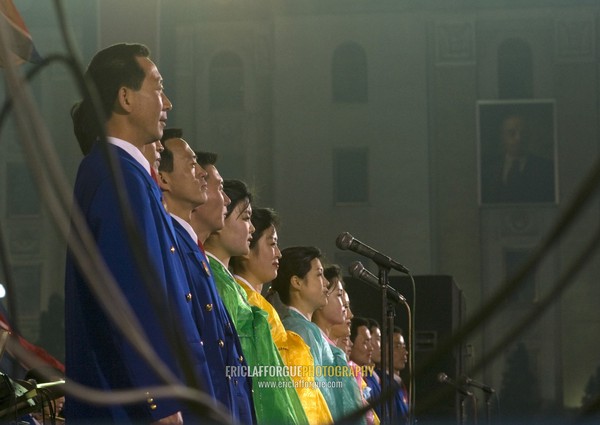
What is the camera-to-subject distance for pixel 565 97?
55.9 feet

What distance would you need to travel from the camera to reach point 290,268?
3469mm

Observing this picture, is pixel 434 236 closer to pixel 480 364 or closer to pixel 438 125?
pixel 438 125

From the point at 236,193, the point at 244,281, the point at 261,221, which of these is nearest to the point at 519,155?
the point at 261,221

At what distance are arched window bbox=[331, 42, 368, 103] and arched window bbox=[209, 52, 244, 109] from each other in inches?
54.3

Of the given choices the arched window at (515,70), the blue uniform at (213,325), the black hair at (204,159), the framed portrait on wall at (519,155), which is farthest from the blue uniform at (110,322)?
the arched window at (515,70)

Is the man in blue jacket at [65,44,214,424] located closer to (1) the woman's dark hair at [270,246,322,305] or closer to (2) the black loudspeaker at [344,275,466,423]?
(1) the woman's dark hair at [270,246,322,305]

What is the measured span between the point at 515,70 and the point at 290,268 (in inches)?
564

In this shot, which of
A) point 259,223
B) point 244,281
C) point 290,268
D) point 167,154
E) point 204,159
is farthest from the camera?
point 290,268

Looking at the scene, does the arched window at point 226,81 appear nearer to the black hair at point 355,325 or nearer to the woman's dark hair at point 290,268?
the black hair at point 355,325

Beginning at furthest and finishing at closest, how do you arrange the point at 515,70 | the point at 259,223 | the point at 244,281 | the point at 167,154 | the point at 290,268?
1. the point at 515,70
2. the point at 290,268
3. the point at 259,223
4. the point at 244,281
5. the point at 167,154

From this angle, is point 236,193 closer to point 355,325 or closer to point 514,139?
point 355,325

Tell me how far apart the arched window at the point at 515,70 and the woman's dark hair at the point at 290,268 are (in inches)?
558

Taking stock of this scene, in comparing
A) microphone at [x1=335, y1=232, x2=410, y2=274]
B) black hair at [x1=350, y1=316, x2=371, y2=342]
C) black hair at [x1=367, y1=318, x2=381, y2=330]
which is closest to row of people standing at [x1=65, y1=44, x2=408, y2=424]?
microphone at [x1=335, y1=232, x2=410, y2=274]

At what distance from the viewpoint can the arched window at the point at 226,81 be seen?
16672 millimetres
